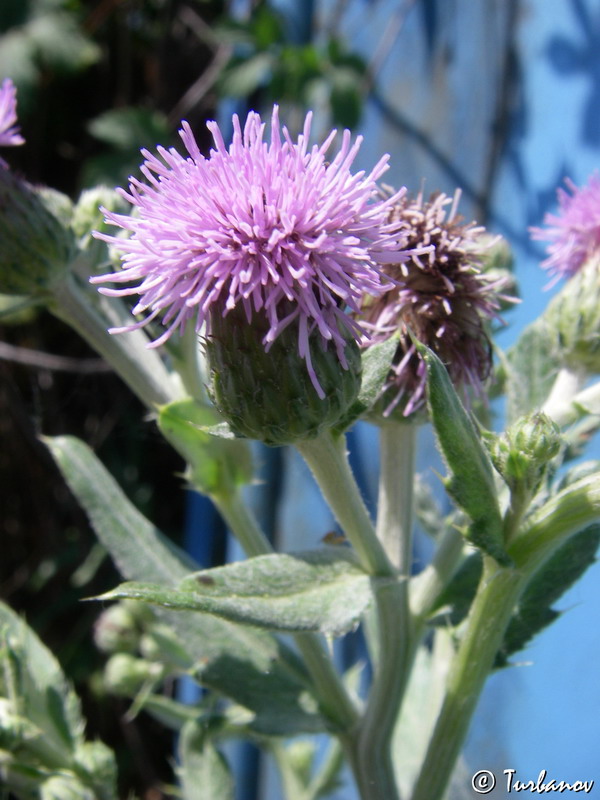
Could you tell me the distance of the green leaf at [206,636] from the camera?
1236 millimetres

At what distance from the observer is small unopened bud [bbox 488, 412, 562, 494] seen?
2.91ft

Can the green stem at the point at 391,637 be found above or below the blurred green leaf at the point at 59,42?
below

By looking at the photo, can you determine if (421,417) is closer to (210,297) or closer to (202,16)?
(210,297)

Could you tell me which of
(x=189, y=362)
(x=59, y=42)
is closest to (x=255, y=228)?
(x=189, y=362)

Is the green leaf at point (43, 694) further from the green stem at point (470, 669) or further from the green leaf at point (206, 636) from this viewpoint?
the green stem at point (470, 669)

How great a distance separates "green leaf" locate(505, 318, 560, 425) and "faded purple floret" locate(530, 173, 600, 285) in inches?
3.5

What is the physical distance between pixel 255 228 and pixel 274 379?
6.6 inches

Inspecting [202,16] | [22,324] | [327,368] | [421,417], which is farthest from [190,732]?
[202,16]

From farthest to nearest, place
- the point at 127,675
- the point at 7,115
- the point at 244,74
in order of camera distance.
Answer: the point at 244,74 → the point at 127,675 → the point at 7,115

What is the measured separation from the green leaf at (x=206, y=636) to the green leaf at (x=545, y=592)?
1.06ft

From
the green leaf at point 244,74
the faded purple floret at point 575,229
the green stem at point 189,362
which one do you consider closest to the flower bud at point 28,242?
the green stem at point 189,362

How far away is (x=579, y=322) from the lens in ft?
3.94

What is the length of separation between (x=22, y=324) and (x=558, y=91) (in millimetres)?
2525

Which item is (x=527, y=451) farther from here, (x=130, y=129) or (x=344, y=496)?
(x=130, y=129)
